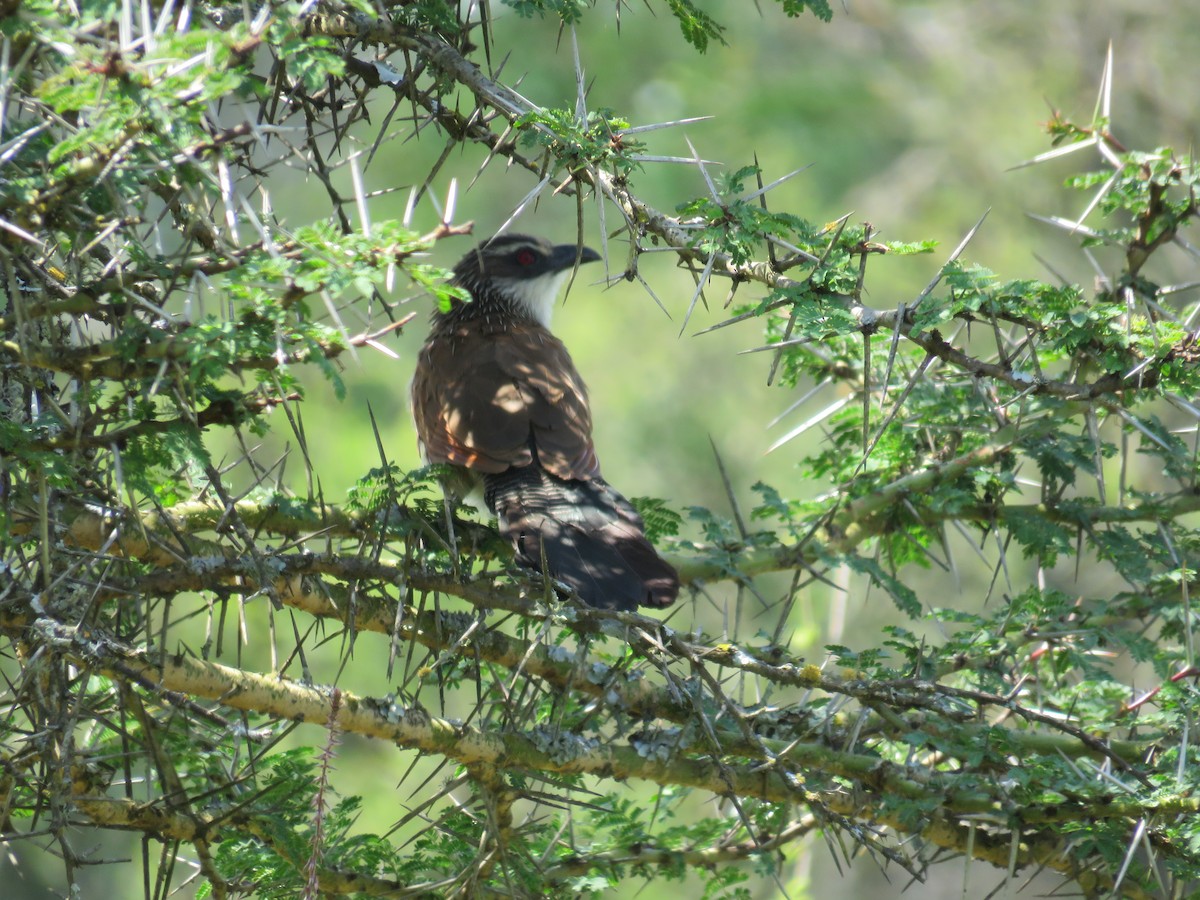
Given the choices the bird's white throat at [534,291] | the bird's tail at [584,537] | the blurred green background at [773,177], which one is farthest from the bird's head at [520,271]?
the blurred green background at [773,177]

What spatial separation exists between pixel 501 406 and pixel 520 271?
5.01ft

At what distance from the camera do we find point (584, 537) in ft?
9.94

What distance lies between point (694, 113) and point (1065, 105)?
125 inches

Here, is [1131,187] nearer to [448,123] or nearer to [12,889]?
[448,123]

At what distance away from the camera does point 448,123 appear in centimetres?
240

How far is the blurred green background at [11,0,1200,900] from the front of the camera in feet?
31.4

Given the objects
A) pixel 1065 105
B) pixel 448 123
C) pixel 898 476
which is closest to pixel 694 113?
pixel 1065 105

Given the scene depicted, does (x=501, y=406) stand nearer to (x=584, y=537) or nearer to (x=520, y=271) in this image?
(x=584, y=537)

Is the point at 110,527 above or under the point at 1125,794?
above

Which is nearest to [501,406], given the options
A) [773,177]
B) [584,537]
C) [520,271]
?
[584,537]

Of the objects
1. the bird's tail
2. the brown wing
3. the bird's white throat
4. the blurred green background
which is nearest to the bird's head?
the bird's white throat

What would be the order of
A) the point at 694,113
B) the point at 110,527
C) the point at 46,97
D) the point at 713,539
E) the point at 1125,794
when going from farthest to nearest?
the point at 694,113
the point at 713,539
the point at 1125,794
the point at 110,527
the point at 46,97

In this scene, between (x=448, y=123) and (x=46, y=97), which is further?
(x=448, y=123)

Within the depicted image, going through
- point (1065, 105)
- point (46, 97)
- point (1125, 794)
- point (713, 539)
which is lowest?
point (1125, 794)
